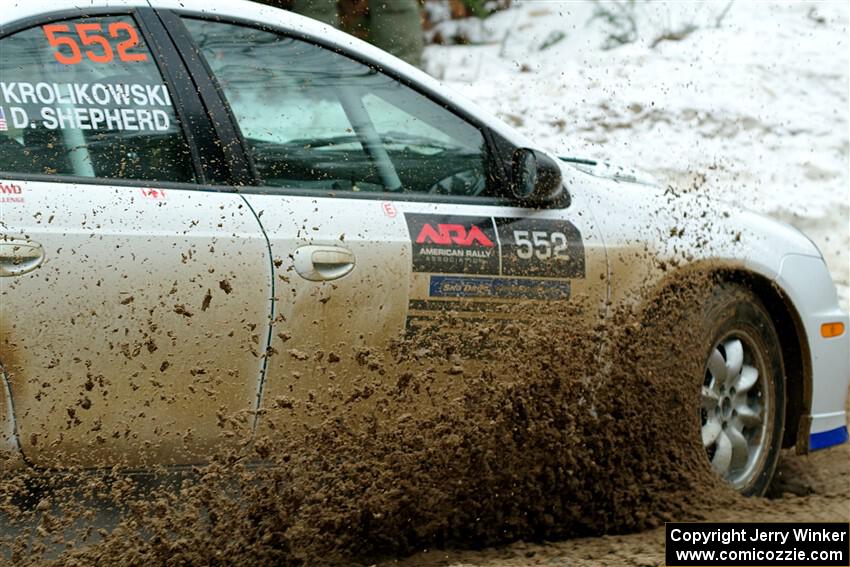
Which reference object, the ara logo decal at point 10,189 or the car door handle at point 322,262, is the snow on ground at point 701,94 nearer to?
the car door handle at point 322,262

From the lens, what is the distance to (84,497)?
11.1 ft

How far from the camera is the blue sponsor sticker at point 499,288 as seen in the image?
4.01 m

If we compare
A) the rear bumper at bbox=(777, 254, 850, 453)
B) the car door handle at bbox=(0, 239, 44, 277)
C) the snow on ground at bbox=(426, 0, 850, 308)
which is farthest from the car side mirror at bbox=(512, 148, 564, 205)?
the snow on ground at bbox=(426, 0, 850, 308)

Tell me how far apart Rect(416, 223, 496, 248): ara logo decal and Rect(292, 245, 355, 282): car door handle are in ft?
0.93

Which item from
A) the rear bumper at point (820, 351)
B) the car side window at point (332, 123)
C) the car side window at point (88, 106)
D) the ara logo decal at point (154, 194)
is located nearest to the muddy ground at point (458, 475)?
the rear bumper at point (820, 351)

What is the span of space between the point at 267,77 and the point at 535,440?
1539mm

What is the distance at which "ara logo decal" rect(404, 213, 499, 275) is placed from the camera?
13.1 ft

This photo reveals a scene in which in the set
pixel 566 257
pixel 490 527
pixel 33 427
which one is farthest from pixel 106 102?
pixel 490 527

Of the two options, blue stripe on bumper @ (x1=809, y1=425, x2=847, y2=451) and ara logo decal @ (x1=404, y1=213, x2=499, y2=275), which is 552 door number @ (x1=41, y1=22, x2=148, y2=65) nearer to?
ara logo decal @ (x1=404, y1=213, x2=499, y2=275)

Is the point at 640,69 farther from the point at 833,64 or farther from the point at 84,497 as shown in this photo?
the point at 84,497

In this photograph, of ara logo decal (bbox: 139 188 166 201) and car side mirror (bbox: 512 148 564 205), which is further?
car side mirror (bbox: 512 148 564 205)

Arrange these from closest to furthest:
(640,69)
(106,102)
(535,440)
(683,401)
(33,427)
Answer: (33,427) → (106,102) → (535,440) → (683,401) → (640,69)

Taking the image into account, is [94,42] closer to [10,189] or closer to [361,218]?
[10,189]

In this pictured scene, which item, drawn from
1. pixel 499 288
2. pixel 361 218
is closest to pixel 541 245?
pixel 499 288
